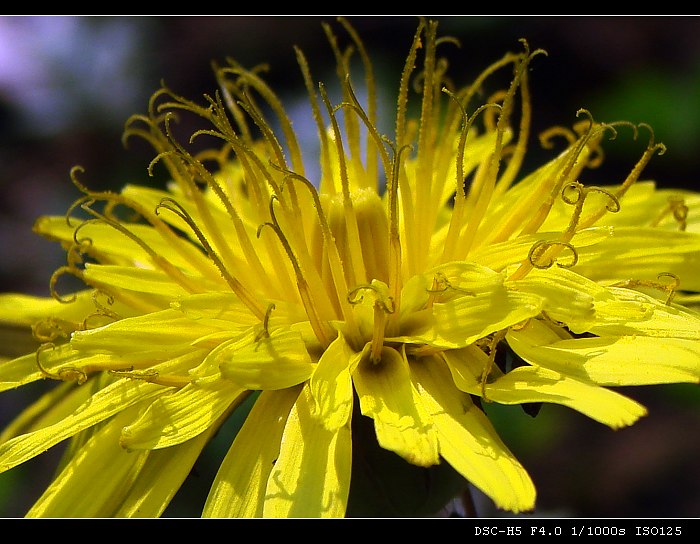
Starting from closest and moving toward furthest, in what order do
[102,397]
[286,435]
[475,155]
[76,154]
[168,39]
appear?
1. [286,435]
2. [102,397]
3. [475,155]
4. [76,154]
5. [168,39]

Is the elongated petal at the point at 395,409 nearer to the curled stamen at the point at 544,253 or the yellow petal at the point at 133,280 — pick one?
the curled stamen at the point at 544,253

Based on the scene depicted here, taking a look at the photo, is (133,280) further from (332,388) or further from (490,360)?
(490,360)

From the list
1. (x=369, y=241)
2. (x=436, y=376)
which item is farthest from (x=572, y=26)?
(x=436, y=376)

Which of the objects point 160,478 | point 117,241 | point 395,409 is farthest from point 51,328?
point 395,409

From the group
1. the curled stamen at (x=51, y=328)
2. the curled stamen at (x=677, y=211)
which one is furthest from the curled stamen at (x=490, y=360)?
the curled stamen at (x=51, y=328)

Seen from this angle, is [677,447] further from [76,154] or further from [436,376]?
[76,154]
